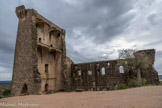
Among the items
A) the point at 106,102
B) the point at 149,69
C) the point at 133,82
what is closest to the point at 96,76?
the point at 133,82

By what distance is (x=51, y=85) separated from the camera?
17344 mm

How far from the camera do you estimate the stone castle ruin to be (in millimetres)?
12805

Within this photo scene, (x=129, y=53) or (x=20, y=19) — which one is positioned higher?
(x=20, y=19)

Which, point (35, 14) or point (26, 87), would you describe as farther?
point (35, 14)

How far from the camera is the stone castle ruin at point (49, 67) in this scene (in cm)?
1280

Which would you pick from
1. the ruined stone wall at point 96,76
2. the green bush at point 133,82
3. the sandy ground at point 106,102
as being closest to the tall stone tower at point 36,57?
the ruined stone wall at point 96,76

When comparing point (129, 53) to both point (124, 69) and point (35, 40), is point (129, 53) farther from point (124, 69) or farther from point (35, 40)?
point (35, 40)

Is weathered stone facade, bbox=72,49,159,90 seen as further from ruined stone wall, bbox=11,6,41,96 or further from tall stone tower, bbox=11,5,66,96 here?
ruined stone wall, bbox=11,6,41,96

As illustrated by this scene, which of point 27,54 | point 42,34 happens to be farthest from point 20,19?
point 27,54

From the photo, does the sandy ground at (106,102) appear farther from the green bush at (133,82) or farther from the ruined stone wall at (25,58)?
the green bush at (133,82)

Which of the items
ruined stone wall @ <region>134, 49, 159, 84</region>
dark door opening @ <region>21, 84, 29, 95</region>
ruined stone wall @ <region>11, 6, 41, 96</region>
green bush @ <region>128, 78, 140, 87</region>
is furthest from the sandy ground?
ruined stone wall @ <region>134, 49, 159, 84</region>

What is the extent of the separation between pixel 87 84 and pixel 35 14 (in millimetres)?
14638

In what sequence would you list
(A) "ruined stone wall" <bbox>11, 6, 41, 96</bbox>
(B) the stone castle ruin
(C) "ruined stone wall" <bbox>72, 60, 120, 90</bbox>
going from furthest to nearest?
(C) "ruined stone wall" <bbox>72, 60, 120, 90</bbox>
(B) the stone castle ruin
(A) "ruined stone wall" <bbox>11, 6, 41, 96</bbox>

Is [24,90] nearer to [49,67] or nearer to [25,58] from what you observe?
[25,58]
